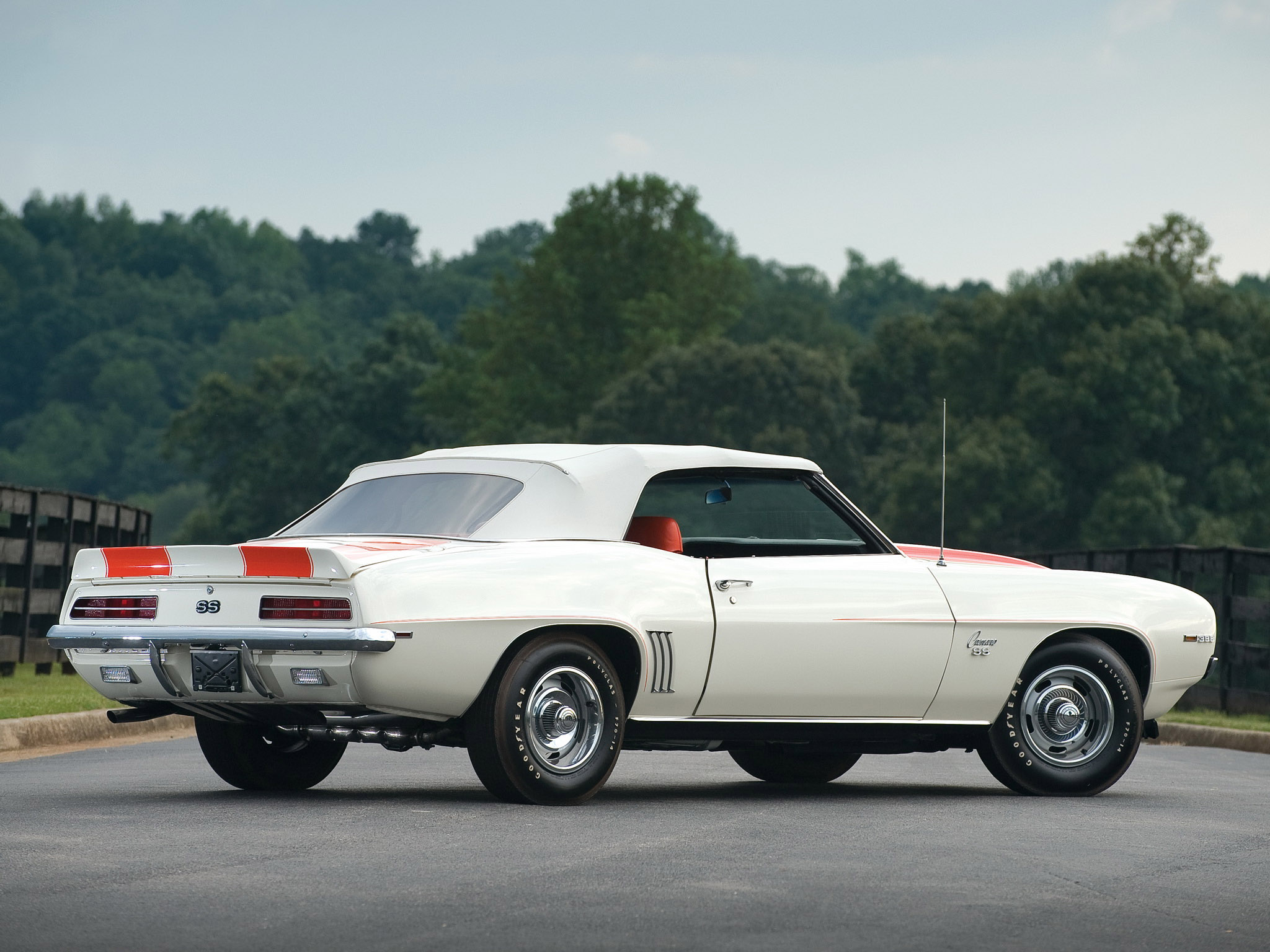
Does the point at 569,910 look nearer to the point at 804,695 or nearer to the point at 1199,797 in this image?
the point at 804,695

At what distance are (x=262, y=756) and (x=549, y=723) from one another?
1647mm

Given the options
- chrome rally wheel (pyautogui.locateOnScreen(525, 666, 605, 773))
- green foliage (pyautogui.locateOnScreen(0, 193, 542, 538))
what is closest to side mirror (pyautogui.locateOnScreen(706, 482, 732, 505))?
chrome rally wheel (pyautogui.locateOnScreen(525, 666, 605, 773))

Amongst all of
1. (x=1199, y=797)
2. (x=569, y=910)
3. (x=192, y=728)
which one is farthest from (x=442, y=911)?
(x=192, y=728)

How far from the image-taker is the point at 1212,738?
15.6 meters

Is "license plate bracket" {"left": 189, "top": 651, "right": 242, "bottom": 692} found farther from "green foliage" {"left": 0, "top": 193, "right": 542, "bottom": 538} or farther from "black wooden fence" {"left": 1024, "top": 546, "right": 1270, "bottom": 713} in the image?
"green foliage" {"left": 0, "top": 193, "right": 542, "bottom": 538}

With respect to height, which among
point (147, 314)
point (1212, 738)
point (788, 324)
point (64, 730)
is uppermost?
point (147, 314)

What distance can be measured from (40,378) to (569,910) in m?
144

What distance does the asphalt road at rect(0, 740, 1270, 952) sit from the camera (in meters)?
5.61

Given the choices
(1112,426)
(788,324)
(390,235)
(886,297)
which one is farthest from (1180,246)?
(390,235)

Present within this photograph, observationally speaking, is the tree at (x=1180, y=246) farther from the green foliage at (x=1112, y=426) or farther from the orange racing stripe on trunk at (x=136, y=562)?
the orange racing stripe on trunk at (x=136, y=562)

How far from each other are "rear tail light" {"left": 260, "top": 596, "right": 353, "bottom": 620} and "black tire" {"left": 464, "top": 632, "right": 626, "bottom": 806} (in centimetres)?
71

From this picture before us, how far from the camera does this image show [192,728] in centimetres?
1445

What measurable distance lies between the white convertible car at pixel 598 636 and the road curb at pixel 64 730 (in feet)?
10.9

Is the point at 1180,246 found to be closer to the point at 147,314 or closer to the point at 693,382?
the point at 693,382
